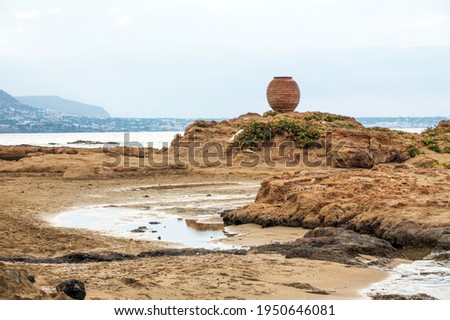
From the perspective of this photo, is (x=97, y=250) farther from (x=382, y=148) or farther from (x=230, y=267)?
(x=382, y=148)

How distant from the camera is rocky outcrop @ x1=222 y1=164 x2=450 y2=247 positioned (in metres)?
12.2

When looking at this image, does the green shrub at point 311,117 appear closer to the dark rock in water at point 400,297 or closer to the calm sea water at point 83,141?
the calm sea water at point 83,141

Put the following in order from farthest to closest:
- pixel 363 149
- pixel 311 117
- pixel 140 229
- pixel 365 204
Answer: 1. pixel 311 117
2. pixel 363 149
3. pixel 140 229
4. pixel 365 204

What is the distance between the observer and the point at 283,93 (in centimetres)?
3631

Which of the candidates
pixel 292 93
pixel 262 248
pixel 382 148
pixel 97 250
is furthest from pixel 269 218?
pixel 292 93

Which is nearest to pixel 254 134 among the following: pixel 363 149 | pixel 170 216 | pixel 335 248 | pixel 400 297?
pixel 363 149

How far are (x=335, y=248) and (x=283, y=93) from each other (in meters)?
25.8

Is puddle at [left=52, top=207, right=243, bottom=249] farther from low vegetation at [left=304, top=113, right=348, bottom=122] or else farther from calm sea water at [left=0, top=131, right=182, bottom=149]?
calm sea water at [left=0, top=131, right=182, bottom=149]

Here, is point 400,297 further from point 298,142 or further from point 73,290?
Answer: point 298,142

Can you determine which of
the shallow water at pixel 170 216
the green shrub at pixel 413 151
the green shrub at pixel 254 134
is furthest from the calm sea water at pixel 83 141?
the shallow water at pixel 170 216

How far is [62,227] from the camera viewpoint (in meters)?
14.2

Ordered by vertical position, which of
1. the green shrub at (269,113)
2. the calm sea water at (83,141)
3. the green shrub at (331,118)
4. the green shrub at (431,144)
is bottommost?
the calm sea water at (83,141)

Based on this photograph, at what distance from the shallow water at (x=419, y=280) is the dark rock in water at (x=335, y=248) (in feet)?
1.77

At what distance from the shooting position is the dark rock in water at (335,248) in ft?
34.4
